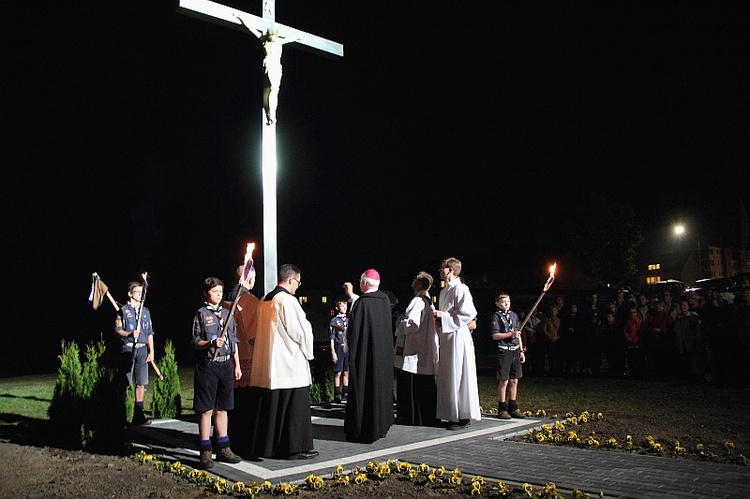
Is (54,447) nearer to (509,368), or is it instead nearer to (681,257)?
(509,368)

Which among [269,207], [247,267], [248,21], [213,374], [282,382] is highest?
[248,21]

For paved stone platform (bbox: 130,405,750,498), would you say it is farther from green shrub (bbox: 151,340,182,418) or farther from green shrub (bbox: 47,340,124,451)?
green shrub (bbox: 151,340,182,418)

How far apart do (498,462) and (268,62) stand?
21.2 feet

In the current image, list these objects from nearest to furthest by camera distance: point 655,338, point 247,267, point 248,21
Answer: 1. point 247,267
2. point 248,21
3. point 655,338

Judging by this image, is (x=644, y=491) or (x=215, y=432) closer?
(x=644, y=491)

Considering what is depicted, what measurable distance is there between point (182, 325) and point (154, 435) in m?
25.3

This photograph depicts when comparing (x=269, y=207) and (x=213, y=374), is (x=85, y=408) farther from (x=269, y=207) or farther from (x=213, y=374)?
(x=269, y=207)

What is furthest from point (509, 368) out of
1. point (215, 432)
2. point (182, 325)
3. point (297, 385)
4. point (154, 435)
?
point (182, 325)

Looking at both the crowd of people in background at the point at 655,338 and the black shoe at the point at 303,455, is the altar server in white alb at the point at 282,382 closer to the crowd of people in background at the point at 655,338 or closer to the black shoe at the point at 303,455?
the black shoe at the point at 303,455

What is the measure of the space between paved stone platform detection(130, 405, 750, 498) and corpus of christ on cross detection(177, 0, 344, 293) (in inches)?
95.2

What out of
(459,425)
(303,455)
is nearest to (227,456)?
(303,455)

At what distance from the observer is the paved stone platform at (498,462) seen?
567 centimetres

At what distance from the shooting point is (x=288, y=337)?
7.15 meters

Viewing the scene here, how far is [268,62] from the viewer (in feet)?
31.2
